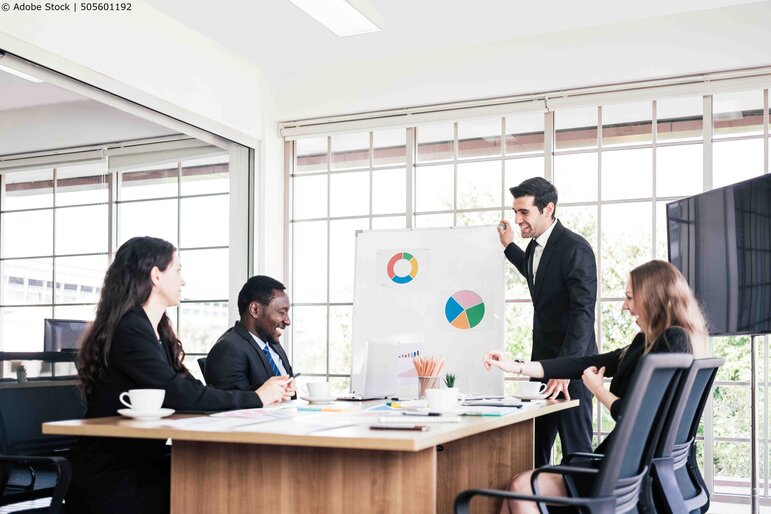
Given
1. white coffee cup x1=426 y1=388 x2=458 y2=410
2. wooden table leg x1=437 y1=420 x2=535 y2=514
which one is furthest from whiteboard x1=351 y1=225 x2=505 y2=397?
Answer: white coffee cup x1=426 y1=388 x2=458 y2=410

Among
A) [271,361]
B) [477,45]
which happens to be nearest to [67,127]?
[477,45]

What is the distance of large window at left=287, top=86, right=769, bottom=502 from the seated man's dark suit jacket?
2.48 m

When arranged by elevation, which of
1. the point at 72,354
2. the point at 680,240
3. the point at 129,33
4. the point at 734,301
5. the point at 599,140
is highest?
the point at 129,33

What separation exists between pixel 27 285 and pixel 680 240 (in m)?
5.61

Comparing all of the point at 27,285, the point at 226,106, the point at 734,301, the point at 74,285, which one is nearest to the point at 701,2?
the point at 734,301

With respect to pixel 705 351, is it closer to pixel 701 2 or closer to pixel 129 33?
pixel 701 2

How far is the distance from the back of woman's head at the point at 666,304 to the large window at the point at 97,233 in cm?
389

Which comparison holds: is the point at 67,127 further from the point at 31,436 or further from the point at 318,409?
the point at 318,409

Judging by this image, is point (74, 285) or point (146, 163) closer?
point (146, 163)

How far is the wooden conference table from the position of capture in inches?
75.6

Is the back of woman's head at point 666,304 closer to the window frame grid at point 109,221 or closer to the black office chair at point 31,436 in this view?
the black office chair at point 31,436

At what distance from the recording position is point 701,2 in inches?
187

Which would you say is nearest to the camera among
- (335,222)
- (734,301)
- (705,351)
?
(705,351)

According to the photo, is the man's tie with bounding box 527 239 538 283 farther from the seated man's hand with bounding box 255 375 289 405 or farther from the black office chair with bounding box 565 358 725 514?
the seated man's hand with bounding box 255 375 289 405
